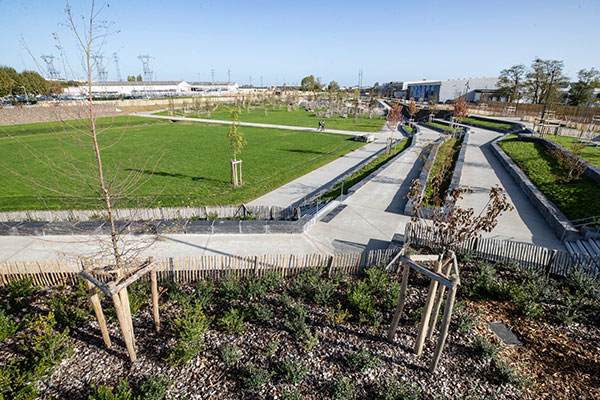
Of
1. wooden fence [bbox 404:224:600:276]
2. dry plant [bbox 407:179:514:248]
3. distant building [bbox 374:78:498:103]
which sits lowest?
wooden fence [bbox 404:224:600:276]

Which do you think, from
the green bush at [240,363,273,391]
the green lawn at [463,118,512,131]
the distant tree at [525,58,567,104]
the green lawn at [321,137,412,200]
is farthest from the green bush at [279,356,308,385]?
the distant tree at [525,58,567,104]

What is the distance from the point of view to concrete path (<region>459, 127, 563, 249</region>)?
12.2 meters

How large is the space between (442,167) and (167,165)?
57.0 ft

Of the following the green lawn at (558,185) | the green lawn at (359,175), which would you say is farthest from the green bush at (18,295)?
the green lawn at (558,185)

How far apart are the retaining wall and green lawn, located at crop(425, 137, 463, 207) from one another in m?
3.58

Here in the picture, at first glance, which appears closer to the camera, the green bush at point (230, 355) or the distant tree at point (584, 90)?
the green bush at point (230, 355)

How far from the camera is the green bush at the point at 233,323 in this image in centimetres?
692

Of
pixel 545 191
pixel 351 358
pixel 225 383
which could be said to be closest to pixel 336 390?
pixel 351 358

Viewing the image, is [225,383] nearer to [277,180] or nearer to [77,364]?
[77,364]

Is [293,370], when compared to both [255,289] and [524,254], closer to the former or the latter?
[255,289]

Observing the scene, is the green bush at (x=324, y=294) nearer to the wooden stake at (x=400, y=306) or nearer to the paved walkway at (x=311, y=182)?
the wooden stake at (x=400, y=306)

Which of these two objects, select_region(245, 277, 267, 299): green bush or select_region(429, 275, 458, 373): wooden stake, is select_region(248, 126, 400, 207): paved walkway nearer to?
select_region(245, 277, 267, 299): green bush

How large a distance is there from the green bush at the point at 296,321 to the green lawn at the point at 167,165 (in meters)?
4.74

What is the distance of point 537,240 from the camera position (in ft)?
38.9
